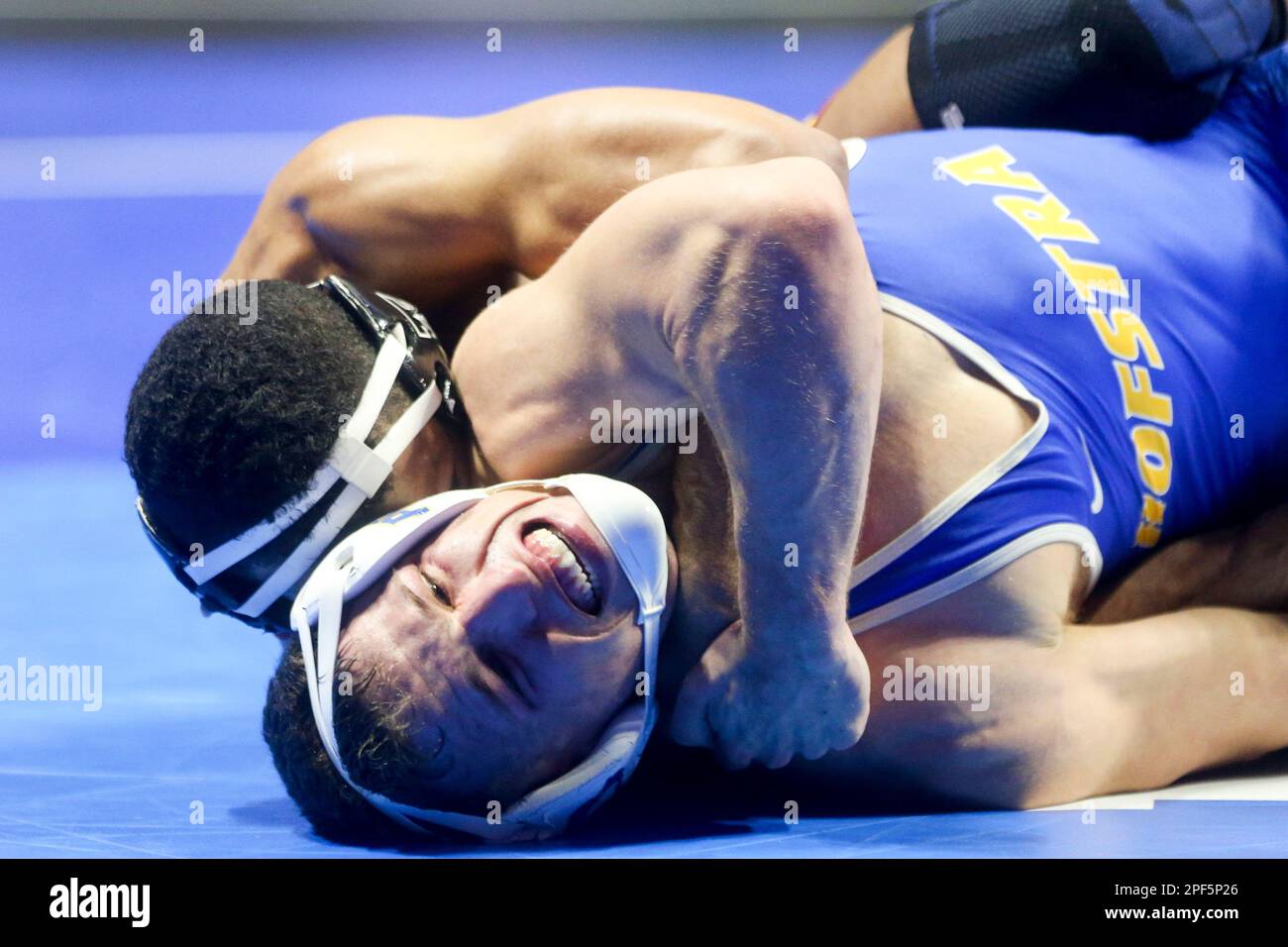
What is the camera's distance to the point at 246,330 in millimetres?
1936

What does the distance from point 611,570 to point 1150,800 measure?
795 millimetres

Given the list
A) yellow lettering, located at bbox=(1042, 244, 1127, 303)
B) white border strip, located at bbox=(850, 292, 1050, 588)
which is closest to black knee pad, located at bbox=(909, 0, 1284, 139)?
yellow lettering, located at bbox=(1042, 244, 1127, 303)

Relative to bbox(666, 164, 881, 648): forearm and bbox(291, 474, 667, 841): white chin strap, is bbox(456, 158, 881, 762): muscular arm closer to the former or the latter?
bbox(666, 164, 881, 648): forearm

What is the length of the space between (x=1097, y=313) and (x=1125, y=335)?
0.06 meters

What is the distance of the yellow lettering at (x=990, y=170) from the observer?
223 cm

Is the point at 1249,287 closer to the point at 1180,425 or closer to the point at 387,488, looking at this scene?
the point at 1180,425

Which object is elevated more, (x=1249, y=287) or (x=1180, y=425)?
(x=1249, y=287)

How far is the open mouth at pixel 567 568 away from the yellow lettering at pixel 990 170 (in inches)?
33.6

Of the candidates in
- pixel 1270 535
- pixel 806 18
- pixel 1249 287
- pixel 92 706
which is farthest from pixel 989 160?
pixel 806 18

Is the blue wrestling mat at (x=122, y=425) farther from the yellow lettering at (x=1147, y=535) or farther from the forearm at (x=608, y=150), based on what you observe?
the forearm at (x=608, y=150)

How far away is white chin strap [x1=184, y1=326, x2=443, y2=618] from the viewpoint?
1.91 m

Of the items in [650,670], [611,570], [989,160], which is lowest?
[650,670]

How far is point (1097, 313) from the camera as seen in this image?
211 centimetres

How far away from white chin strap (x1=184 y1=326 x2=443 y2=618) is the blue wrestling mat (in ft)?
1.07
